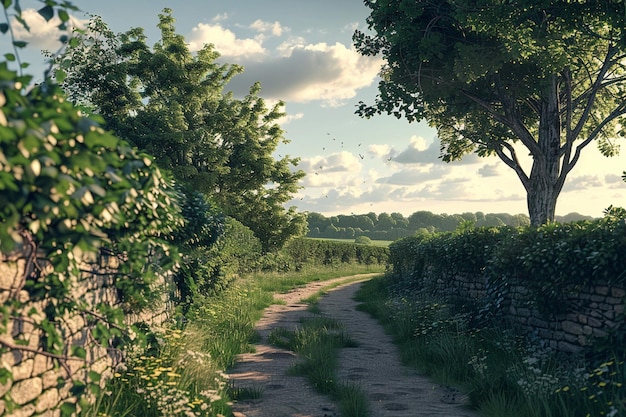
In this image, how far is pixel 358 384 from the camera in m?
7.53

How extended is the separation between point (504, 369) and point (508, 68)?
39.2 ft

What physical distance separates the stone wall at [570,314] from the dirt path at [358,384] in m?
2.10

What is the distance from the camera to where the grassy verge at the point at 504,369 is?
5934 millimetres

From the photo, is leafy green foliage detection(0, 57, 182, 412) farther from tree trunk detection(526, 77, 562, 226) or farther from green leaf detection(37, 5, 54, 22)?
tree trunk detection(526, 77, 562, 226)

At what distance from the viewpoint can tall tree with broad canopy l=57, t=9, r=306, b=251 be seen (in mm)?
22984

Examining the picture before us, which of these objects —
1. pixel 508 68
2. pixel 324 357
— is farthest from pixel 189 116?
pixel 324 357

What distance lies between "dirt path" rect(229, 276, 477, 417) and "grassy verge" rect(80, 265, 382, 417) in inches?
12.5

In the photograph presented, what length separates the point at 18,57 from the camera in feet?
12.5

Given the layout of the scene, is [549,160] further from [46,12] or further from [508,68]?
[46,12]

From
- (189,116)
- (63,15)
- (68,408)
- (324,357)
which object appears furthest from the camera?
(189,116)

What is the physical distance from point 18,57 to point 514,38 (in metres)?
12.1

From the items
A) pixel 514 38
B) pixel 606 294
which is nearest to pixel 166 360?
pixel 606 294

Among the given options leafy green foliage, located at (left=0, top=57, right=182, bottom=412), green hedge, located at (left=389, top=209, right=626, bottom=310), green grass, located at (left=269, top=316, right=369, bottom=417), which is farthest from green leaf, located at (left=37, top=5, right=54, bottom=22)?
green hedge, located at (left=389, top=209, right=626, bottom=310)

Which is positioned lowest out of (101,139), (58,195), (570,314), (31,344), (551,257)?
(570,314)
